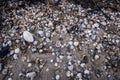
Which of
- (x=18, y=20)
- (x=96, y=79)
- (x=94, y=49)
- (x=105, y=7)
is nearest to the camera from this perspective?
(x=96, y=79)

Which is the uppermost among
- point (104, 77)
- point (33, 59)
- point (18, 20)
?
point (18, 20)

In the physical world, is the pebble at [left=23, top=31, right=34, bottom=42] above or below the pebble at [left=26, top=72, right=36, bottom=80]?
above

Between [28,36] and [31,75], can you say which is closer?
[31,75]

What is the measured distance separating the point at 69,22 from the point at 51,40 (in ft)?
1.12

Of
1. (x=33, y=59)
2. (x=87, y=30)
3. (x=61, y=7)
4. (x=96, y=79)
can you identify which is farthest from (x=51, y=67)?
(x=61, y=7)

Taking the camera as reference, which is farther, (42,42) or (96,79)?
(42,42)

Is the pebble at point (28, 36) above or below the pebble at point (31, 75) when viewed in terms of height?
above

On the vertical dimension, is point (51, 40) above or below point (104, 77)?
above

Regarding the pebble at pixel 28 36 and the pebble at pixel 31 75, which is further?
the pebble at pixel 28 36

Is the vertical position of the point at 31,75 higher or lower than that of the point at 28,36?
lower

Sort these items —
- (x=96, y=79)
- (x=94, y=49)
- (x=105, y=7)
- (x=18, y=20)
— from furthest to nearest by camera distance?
(x=105, y=7) → (x=18, y=20) → (x=94, y=49) → (x=96, y=79)

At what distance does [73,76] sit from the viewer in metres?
2.32

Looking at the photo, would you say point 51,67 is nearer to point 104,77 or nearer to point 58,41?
point 58,41

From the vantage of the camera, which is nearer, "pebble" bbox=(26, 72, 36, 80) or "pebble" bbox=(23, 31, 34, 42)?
"pebble" bbox=(26, 72, 36, 80)
